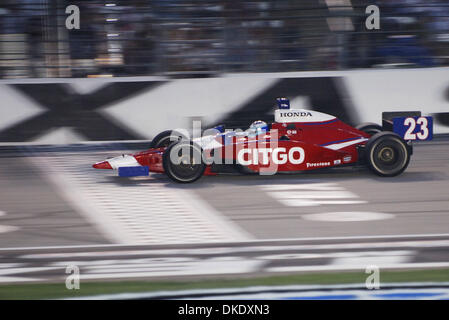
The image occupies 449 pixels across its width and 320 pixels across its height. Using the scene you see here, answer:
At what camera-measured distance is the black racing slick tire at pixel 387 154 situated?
375 inches

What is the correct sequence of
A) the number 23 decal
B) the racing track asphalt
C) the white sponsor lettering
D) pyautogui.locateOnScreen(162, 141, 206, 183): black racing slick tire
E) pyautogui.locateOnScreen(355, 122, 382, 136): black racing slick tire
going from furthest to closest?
pyautogui.locateOnScreen(355, 122, 382, 136): black racing slick tire, the number 23 decal, the white sponsor lettering, pyautogui.locateOnScreen(162, 141, 206, 183): black racing slick tire, the racing track asphalt

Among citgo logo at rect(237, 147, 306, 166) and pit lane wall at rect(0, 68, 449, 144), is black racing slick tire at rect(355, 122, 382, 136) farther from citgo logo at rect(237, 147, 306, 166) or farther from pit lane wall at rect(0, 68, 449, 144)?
pit lane wall at rect(0, 68, 449, 144)

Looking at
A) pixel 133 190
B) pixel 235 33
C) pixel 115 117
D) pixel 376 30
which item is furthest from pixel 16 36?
pixel 376 30

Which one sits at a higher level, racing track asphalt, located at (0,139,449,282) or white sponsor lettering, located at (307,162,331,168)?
white sponsor lettering, located at (307,162,331,168)

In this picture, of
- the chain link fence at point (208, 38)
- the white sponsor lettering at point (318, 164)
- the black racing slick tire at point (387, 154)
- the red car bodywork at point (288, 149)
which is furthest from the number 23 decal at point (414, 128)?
the chain link fence at point (208, 38)

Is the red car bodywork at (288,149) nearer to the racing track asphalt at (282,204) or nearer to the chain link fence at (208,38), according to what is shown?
the racing track asphalt at (282,204)

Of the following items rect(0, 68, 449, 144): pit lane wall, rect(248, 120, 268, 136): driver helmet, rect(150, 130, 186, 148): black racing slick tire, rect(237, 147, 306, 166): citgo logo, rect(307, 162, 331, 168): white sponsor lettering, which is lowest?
rect(307, 162, 331, 168): white sponsor lettering

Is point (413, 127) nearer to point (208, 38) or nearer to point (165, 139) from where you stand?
point (165, 139)

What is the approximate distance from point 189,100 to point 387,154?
12.4 ft

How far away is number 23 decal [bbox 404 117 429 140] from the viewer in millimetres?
9906

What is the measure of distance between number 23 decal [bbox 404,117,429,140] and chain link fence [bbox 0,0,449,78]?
291 centimetres

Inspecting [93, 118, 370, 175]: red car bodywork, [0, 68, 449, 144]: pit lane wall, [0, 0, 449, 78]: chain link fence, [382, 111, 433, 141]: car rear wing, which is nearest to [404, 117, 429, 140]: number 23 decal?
[382, 111, 433, 141]: car rear wing

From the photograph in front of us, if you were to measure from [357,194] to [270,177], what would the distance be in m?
1.46

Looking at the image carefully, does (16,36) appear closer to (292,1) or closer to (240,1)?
(240,1)
